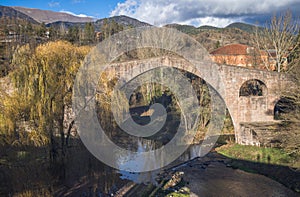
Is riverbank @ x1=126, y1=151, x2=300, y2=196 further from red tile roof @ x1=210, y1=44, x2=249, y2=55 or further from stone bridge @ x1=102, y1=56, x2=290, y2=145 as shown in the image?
red tile roof @ x1=210, y1=44, x2=249, y2=55

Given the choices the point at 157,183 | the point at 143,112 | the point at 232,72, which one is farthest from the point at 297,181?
the point at 143,112

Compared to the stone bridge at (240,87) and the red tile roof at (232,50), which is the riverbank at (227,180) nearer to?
the stone bridge at (240,87)

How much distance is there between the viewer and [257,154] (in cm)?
1558

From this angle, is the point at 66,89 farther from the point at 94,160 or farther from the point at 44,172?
the point at 94,160

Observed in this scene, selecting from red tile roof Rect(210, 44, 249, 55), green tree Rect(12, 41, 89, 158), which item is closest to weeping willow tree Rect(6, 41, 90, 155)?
green tree Rect(12, 41, 89, 158)

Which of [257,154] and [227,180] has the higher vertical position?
[257,154]

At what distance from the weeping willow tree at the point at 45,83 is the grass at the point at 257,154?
9.23 metres

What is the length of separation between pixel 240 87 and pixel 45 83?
1169 centimetres

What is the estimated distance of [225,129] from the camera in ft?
69.9

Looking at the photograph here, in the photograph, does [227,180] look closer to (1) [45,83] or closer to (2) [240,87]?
(2) [240,87]

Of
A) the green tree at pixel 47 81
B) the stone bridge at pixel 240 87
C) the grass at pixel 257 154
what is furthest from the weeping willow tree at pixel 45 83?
the grass at pixel 257 154

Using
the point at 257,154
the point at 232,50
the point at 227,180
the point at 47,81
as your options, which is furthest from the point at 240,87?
the point at 232,50

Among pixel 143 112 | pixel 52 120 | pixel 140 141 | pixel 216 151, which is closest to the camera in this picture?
pixel 52 120

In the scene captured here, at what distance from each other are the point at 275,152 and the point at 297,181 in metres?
2.91
